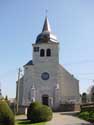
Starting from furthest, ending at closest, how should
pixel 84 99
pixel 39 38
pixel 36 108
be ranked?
pixel 84 99 < pixel 39 38 < pixel 36 108

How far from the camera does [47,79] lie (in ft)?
163

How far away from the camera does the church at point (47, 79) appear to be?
4841 cm

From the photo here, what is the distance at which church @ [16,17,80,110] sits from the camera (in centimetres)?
4841

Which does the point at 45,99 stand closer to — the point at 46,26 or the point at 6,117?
the point at 46,26

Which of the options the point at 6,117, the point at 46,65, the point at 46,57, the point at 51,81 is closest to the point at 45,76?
the point at 51,81

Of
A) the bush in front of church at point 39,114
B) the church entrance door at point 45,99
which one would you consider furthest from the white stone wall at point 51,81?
the bush in front of church at point 39,114

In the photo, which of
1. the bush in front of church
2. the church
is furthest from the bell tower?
the bush in front of church

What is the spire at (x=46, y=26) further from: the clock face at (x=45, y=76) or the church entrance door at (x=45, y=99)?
the church entrance door at (x=45, y=99)

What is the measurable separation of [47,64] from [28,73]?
13.5 ft

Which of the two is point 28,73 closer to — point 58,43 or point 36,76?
point 36,76

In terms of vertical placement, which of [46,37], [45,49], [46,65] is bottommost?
[46,65]

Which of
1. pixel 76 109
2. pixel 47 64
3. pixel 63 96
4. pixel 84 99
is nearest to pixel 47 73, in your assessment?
pixel 47 64

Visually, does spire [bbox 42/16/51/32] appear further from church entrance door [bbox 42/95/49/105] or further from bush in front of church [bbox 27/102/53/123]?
bush in front of church [bbox 27/102/53/123]

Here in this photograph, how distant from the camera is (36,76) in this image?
49875 mm
